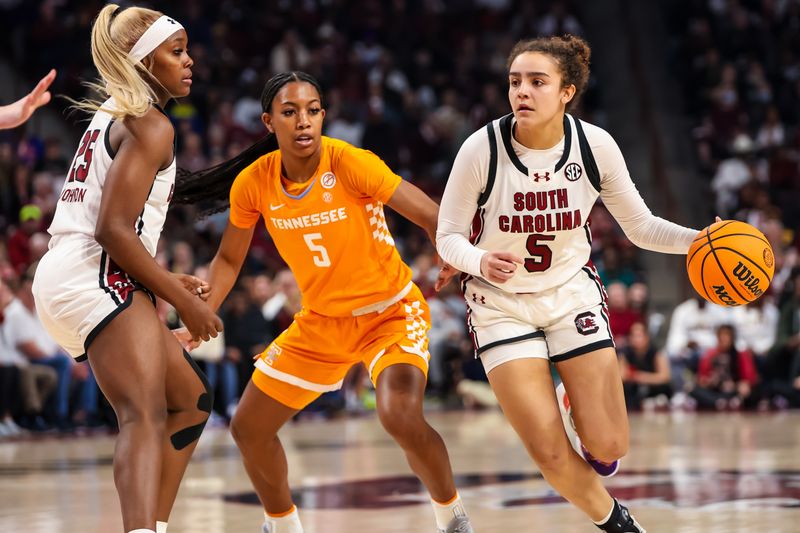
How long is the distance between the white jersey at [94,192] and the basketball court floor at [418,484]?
1.95m

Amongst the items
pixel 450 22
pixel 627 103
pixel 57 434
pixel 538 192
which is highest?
pixel 450 22

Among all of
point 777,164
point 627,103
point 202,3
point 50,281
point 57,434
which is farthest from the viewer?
point 627,103

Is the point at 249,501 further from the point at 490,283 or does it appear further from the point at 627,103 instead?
the point at 627,103

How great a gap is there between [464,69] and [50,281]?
14.2 m

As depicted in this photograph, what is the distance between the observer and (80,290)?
4.09 meters

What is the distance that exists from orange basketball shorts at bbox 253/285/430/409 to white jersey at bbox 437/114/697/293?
56 centimetres

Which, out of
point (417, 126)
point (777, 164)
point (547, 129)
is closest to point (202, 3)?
point (417, 126)

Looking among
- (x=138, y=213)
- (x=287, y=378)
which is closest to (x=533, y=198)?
(x=287, y=378)

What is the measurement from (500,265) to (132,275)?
1315 millimetres

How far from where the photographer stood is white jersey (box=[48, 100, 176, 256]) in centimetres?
417

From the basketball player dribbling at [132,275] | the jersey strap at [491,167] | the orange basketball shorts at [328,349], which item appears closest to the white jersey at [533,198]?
the jersey strap at [491,167]

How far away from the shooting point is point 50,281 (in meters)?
4.13

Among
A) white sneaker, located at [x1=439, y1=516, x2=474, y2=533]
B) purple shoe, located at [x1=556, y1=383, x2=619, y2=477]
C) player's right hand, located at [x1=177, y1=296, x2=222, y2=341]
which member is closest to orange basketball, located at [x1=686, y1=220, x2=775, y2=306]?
purple shoe, located at [x1=556, y1=383, x2=619, y2=477]

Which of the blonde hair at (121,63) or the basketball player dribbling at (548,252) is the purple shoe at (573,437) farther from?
the blonde hair at (121,63)
